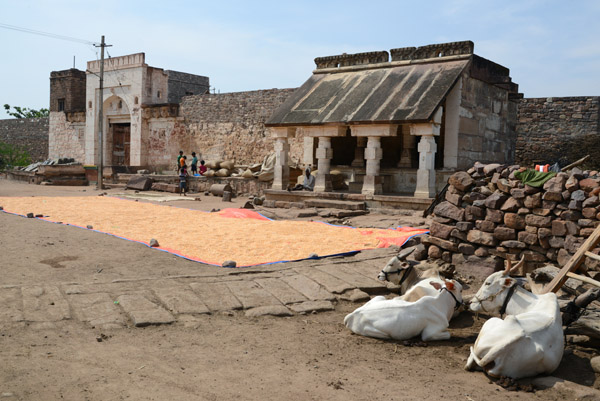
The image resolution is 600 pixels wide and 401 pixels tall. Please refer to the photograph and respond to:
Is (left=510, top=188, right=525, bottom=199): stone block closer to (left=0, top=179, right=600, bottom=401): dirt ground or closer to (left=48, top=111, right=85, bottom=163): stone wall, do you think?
(left=0, top=179, right=600, bottom=401): dirt ground

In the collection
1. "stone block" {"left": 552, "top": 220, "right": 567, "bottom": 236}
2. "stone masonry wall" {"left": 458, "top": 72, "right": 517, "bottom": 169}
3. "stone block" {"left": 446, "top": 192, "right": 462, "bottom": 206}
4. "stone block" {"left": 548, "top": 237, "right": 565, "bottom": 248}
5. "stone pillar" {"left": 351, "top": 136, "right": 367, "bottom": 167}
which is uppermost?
"stone masonry wall" {"left": 458, "top": 72, "right": 517, "bottom": 169}

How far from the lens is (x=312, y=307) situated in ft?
19.4

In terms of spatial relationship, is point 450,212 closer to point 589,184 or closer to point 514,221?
point 514,221

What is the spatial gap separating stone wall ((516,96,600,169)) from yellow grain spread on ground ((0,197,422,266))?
1226cm

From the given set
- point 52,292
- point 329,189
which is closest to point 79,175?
point 329,189

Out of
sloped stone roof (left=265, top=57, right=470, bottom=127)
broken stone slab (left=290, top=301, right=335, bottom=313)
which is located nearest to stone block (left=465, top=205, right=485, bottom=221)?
broken stone slab (left=290, top=301, right=335, bottom=313)

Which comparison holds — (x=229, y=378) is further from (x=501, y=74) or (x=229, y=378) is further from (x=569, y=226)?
(x=501, y=74)

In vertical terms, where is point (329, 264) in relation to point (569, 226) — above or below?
below

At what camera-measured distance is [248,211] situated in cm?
1275

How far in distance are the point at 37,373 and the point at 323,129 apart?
38.5ft

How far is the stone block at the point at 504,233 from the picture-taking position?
670 centimetres

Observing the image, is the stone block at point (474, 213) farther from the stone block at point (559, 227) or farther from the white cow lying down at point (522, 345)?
the white cow lying down at point (522, 345)

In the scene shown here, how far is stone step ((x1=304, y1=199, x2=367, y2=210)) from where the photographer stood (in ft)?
43.0

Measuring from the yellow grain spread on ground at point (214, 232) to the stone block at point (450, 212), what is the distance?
162 centimetres
